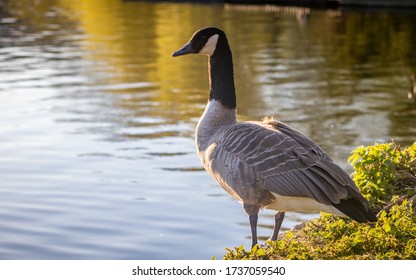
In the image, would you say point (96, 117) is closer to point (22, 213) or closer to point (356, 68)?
point (22, 213)

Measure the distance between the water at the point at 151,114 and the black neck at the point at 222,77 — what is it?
3.48m

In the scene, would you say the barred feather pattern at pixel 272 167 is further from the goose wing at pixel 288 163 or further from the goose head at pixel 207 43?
the goose head at pixel 207 43

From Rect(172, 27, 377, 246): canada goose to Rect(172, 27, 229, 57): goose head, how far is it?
671mm

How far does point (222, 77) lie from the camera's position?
1079cm

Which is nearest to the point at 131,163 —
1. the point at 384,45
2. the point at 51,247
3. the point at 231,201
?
the point at 231,201

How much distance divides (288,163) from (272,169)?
0.60ft

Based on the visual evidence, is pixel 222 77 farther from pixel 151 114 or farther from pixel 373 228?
pixel 151 114

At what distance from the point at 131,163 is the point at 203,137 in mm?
9187

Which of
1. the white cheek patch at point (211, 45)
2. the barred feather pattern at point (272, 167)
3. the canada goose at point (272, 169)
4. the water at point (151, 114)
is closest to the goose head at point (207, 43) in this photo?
the white cheek patch at point (211, 45)

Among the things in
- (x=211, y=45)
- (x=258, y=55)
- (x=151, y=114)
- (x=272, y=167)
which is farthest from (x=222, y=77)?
(x=258, y=55)

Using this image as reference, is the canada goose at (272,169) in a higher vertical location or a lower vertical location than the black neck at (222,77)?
lower

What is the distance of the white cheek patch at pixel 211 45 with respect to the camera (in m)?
10.7

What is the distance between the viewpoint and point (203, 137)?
10.4 metres

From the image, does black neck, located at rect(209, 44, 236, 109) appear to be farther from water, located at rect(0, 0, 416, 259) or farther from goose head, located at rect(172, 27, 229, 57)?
water, located at rect(0, 0, 416, 259)
